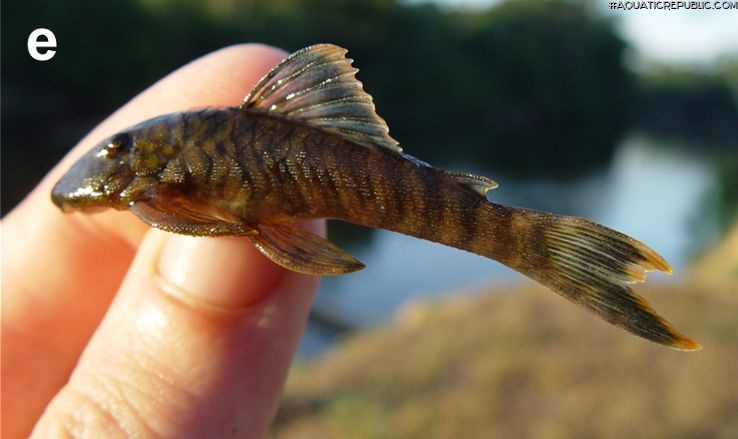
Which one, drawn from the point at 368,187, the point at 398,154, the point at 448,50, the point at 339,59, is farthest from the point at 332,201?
the point at 448,50

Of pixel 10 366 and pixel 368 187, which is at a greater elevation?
pixel 368 187

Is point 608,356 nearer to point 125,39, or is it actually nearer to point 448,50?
point 125,39

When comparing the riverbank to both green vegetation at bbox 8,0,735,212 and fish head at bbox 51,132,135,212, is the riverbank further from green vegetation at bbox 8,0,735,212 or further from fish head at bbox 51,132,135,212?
green vegetation at bbox 8,0,735,212

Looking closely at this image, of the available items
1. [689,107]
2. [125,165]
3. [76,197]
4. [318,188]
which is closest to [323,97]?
[318,188]

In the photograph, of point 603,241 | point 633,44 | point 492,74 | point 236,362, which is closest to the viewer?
point 603,241

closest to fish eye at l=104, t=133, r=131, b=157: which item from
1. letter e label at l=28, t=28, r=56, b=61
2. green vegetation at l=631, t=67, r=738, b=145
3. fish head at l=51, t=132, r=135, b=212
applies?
fish head at l=51, t=132, r=135, b=212

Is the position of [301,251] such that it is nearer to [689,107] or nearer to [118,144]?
[118,144]
